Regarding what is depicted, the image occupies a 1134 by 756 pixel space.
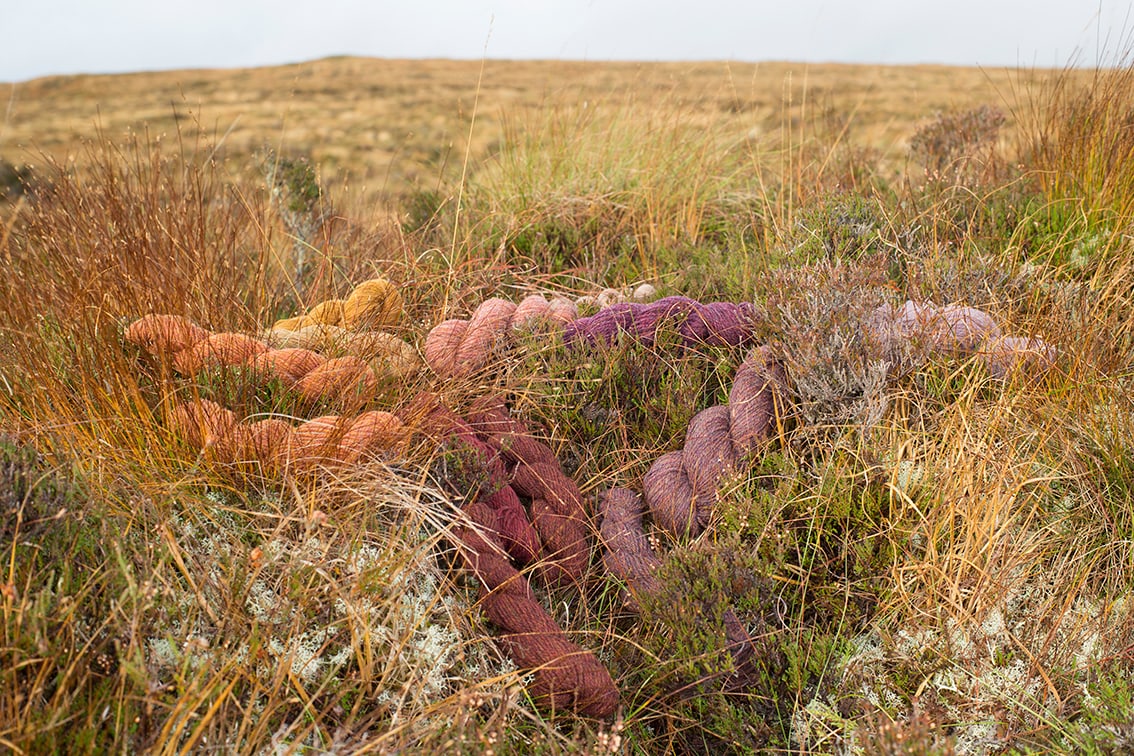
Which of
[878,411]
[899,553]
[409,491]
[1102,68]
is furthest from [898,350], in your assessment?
[1102,68]

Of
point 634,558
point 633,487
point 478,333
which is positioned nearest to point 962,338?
point 633,487

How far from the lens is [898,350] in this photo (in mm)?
2875

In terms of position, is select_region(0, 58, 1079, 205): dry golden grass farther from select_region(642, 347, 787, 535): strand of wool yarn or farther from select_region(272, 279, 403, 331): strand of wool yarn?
select_region(642, 347, 787, 535): strand of wool yarn

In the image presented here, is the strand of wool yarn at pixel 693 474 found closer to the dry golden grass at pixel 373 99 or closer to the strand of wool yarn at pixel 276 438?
the strand of wool yarn at pixel 276 438

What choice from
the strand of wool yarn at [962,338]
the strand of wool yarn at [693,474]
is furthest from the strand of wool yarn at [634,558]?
the strand of wool yarn at [962,338]

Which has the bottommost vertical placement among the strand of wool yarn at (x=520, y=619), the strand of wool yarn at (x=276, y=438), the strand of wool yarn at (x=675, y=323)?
the strand of wool yarn at (x=520, y=619)

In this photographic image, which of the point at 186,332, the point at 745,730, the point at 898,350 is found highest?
the point at 186,332

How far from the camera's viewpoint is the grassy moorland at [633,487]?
184 centimetres

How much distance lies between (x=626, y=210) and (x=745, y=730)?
3.26 meters

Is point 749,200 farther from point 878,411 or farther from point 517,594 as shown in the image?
point 517,594

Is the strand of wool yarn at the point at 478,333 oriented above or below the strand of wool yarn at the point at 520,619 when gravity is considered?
above

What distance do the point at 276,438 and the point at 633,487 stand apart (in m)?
1.19

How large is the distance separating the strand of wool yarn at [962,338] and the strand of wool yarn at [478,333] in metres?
1.15

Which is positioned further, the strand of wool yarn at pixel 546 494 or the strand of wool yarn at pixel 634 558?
the strand of wool yarn at pixel 546 494
